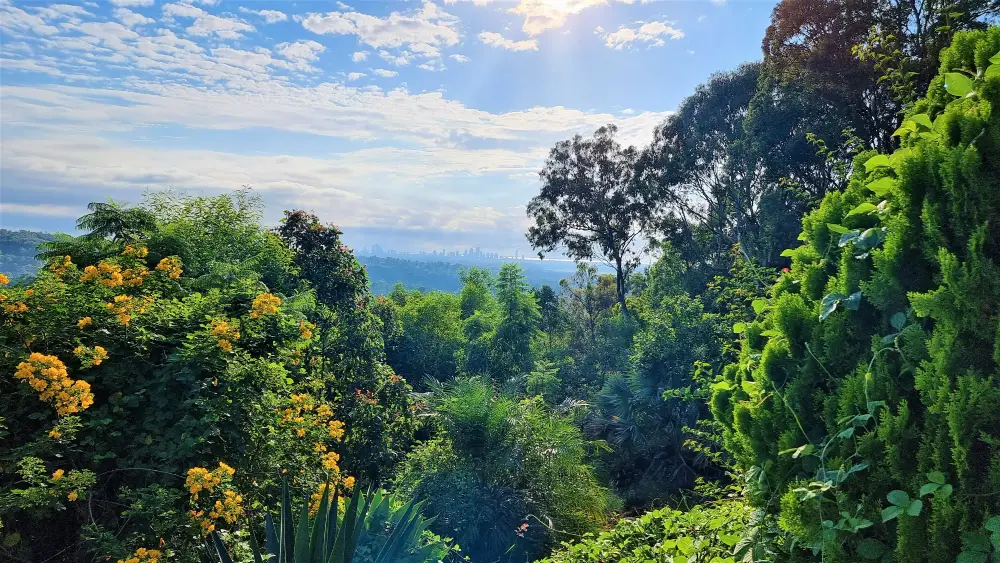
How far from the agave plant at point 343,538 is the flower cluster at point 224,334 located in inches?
35.5

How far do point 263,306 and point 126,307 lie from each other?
730 millimetres

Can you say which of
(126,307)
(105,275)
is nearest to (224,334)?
(126,307)

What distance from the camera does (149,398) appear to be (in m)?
2.97

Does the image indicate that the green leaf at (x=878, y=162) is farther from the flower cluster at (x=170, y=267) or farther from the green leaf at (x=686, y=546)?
the flower cluster at (x=170, y=267)

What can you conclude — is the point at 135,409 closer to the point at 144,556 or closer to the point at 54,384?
the point at 54,384

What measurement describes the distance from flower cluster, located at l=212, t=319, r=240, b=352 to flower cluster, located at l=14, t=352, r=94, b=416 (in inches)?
25.1

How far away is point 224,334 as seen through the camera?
302 cm

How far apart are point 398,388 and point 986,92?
22.1 feet

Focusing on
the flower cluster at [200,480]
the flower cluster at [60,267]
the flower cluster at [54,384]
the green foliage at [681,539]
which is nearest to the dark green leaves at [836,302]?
the green foliage at [681,539]

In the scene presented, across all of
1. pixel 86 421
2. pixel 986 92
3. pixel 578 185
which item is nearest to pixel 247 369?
pixel 86 421

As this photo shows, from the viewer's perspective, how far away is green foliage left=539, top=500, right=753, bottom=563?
197 cm

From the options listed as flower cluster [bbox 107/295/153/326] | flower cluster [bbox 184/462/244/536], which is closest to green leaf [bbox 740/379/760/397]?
flower cluster [bbox 184/462/244/536]

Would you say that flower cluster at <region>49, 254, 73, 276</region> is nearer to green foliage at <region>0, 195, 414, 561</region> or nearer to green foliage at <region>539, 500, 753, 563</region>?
green foliage at <region>0, 195, 414, 561</region>

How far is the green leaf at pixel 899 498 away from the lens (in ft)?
4.05
